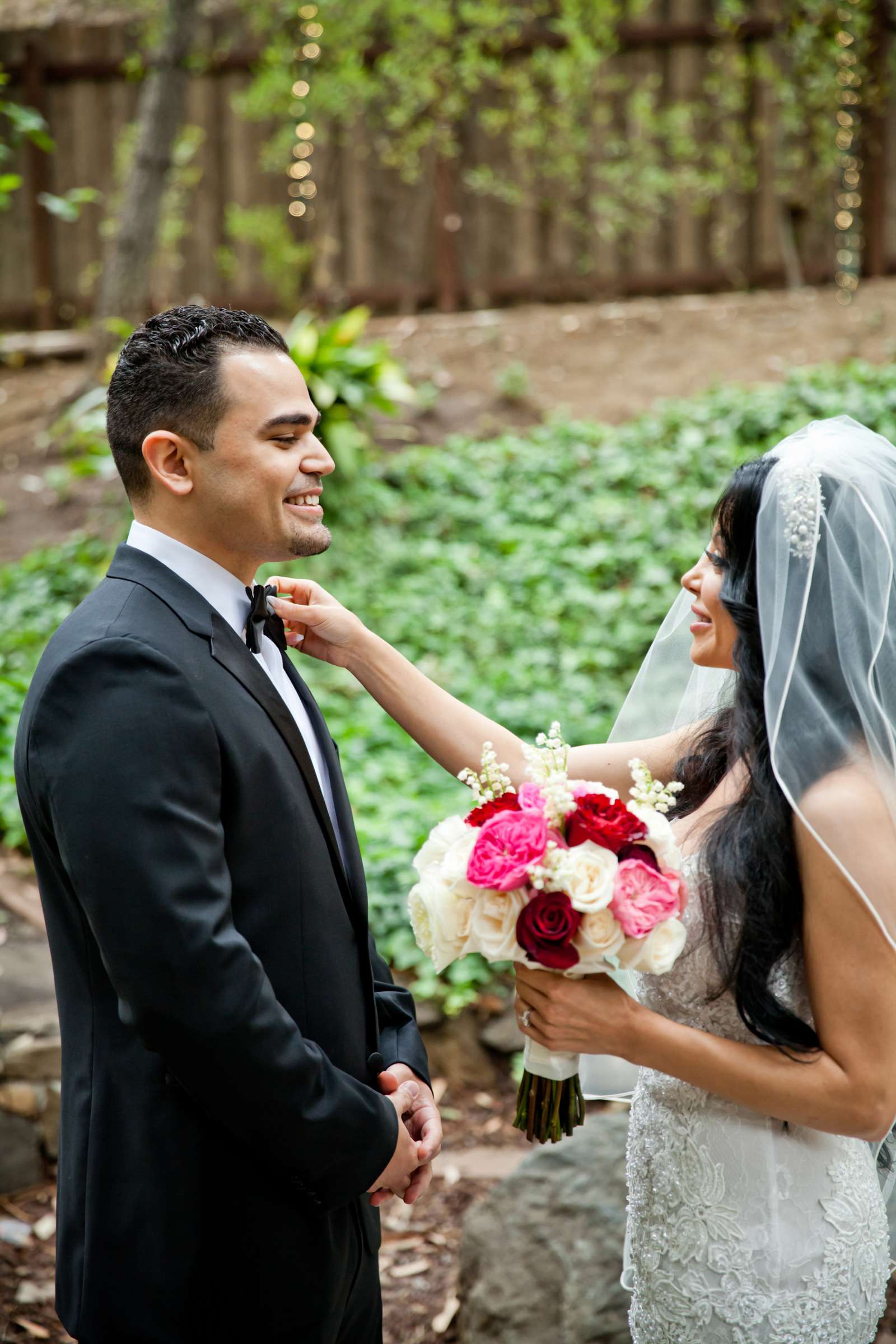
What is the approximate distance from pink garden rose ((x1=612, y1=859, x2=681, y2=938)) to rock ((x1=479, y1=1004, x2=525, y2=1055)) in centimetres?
271

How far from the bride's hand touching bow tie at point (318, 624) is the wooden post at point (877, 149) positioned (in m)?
8.61

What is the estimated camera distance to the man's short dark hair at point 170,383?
6.73 feet

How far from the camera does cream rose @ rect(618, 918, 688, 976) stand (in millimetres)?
1887

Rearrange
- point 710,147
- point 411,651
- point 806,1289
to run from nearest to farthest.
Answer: point 806,1289 → point 411,651 → point 710,147

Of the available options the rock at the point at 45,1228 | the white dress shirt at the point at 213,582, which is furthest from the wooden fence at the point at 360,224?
the white dress shirt at the point at 213,582

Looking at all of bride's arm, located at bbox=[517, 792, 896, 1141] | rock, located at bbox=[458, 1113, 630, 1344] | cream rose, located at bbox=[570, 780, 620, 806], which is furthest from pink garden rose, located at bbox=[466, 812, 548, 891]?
rock, located at bbox=[458, 1113, 630, 1344]

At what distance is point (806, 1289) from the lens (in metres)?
2.20

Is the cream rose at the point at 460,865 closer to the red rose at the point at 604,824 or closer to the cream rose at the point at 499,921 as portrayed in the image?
the cream rose at the point at 499,921

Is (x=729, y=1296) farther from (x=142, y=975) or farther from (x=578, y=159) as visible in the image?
(x=578, y=159)

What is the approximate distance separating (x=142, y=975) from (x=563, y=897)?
668 mm

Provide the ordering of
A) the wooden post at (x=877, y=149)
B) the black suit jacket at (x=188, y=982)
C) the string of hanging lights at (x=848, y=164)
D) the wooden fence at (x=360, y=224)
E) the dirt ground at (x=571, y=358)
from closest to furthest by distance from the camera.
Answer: the black suit jacket at (x=188, y=982), the dirt ground at (x=571, y=358), the string of hanging lights at (x=848, y=164), the wooden post at (x=877, y=149), the wooden fence at (x=360, y=224)

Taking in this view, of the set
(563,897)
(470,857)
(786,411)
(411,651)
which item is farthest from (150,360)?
(786,411)

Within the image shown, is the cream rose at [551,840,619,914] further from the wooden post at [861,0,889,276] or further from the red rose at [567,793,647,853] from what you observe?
the wooden post at [861,0,889,276]

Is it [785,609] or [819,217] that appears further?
[819,217]
